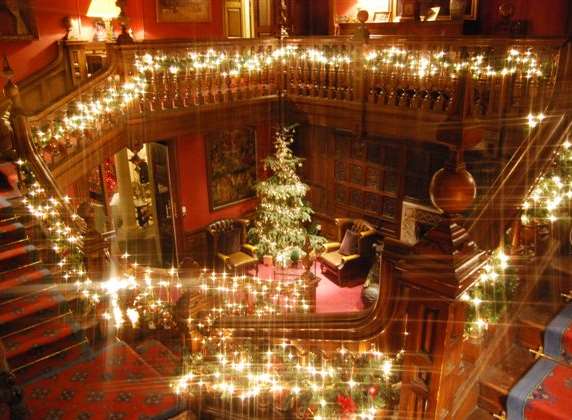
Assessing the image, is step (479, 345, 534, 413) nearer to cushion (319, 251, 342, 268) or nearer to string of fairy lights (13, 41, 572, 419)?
string of fairy lights (13, 41, 572, 419)

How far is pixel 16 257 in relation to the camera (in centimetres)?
496

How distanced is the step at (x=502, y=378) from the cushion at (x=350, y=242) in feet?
18.5

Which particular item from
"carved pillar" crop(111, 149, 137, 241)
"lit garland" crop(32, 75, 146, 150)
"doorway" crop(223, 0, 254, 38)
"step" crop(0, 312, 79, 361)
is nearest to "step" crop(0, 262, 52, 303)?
"step" crop(0, 312, 79, 361)

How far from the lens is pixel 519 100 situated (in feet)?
19.4

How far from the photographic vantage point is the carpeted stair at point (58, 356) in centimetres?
387

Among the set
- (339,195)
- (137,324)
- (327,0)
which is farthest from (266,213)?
(327,0)

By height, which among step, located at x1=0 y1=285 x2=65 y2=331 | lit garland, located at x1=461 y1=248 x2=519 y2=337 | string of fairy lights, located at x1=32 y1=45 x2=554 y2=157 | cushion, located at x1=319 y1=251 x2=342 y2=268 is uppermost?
string of fairy lights, located at x1=32 y1=45 x2=554 y2=157

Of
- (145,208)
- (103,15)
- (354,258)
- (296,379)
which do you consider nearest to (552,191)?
(296,379)

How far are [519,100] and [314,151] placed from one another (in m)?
4.38

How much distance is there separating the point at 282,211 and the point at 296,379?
602cm

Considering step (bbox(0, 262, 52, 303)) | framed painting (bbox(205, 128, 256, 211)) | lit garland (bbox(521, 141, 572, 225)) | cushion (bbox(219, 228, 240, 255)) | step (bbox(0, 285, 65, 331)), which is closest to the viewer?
lit garland (bbox(521, 141, 572, 225))

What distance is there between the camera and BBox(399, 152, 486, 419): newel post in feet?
4.99

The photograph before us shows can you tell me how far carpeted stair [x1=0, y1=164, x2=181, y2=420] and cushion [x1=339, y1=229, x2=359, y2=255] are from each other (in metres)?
4.54

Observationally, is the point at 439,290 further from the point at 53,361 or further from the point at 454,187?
the point at 53,361
